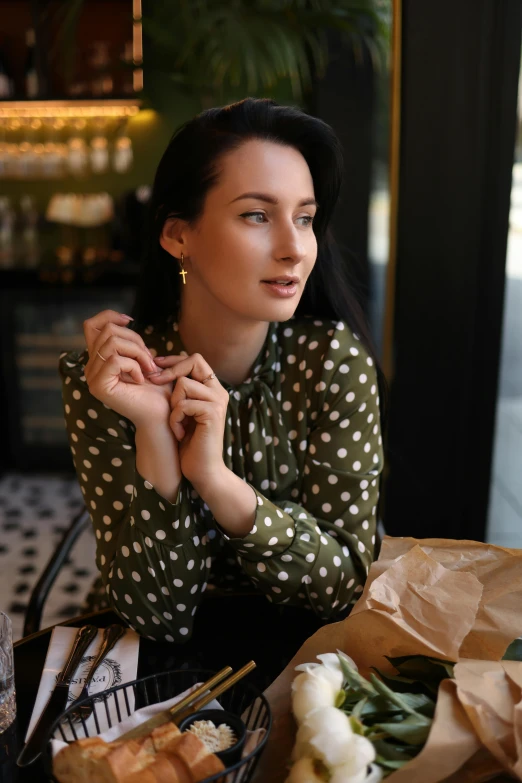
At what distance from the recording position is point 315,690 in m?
0.66

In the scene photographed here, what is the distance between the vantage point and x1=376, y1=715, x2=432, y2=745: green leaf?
0.67 meters

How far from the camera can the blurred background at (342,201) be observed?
2.09 metres

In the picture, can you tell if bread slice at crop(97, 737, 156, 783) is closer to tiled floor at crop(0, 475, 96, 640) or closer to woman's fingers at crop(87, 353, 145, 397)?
woman's fingers at crop(87, 353, 145, 397)

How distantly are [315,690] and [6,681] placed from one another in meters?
0.42

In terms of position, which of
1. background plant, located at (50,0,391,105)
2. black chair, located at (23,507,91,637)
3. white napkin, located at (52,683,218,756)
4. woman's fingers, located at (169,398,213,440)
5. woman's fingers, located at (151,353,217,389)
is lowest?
black chair, located at (23,507,91,637)

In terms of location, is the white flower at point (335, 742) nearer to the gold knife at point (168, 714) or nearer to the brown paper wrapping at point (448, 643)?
the brown paper wrapping at point (448, 643)

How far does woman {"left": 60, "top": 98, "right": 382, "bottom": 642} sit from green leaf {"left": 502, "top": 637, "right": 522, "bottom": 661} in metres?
0.38

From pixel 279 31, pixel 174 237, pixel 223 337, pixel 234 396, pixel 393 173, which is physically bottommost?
pixel 234 396

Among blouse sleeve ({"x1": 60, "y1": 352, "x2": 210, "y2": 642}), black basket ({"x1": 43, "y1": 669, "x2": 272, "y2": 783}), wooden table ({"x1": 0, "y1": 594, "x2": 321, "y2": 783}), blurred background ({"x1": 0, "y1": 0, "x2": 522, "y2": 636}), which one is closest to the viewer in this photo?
black basket ({"x1": 43, "y1": 669, "x2": 272, "y2": 783})

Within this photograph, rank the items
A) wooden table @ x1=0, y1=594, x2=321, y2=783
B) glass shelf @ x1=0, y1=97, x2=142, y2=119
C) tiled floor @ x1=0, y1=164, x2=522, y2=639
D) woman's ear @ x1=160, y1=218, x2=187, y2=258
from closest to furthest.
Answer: wooden table @ x1=0, y1=594, x2=321, y2=783
woman's ear @ x1=160, y1=218, x2=187, y2=258
tiled floor @ x1=0, y1=164, x2=522, y2=639
glass shelf @ x1=0, y1=97, x2=142, y2=119

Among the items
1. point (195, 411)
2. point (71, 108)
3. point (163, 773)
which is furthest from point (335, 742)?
point (71, 108)

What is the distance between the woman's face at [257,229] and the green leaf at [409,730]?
72 centimetres

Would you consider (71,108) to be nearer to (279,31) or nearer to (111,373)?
(279,31)

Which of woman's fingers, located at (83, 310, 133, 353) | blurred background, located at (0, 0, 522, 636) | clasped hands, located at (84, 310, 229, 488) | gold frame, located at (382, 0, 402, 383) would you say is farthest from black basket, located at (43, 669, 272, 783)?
gold frame, located at (382, 0, 402, 383)
